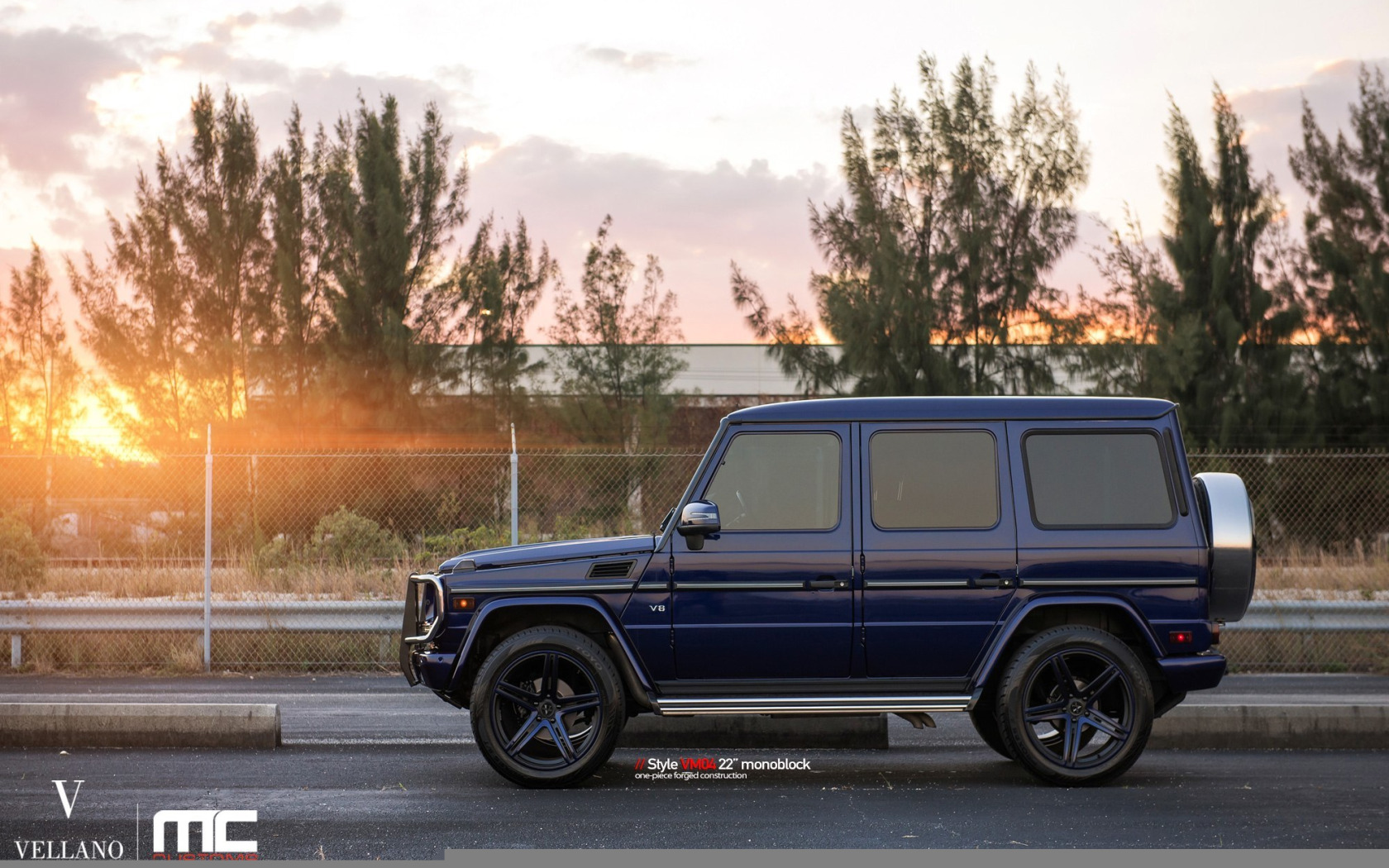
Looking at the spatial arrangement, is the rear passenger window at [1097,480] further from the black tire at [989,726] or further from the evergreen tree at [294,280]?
the evergreen tree at [294,280]

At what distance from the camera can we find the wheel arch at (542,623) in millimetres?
7207

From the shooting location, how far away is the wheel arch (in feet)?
Answer: 23.6

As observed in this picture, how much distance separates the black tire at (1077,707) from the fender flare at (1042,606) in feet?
0.39

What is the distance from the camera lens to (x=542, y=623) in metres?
7.42

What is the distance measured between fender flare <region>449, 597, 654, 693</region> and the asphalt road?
634 mm

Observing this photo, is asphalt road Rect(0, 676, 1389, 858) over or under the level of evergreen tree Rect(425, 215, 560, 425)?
under

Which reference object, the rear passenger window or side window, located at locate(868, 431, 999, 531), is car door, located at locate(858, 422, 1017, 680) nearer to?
side window, located at locate(868, 431, 999, 531)

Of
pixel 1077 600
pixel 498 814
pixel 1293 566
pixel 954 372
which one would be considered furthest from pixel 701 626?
pixel 954 372

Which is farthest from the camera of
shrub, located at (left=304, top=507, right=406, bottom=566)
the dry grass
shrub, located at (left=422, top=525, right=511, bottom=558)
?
shrub, located at (left=304, top=507, right=406, bottom=566)

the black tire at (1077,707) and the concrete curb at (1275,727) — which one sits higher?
the black tire at (1077,707)

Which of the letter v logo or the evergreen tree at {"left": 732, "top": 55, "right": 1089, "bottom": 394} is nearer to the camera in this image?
the letter v logo

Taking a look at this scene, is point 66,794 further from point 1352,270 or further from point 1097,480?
point 1352,270

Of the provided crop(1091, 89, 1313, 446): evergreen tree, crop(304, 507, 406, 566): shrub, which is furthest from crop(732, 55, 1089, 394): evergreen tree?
crop(304, 507, 406, 566): shrub

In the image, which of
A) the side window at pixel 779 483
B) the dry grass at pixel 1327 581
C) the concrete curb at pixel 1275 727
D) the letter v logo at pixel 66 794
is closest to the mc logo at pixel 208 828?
the letter v logo at pixel 66 794
